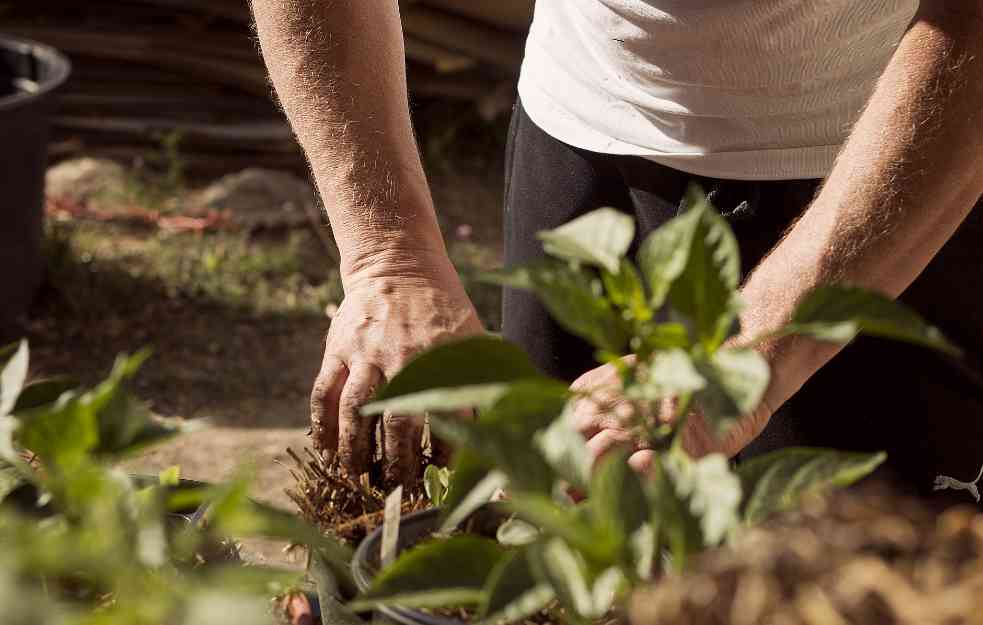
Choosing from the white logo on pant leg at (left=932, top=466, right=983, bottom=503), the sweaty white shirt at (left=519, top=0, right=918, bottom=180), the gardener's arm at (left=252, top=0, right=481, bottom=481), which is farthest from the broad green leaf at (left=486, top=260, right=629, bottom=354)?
the white logo on pant leg at (left=932, top=466, right=983, bottom=503)

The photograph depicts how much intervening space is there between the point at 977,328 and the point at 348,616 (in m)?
0.94

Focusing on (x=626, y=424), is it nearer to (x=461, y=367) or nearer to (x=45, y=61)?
(x=461, y=367)

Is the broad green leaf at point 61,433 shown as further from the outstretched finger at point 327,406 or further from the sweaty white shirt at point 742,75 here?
the sweaty white shirt at point 742,75

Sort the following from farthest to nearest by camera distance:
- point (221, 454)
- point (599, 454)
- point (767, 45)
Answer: point (221, 454) < point (767, 45) < point (599, 454)

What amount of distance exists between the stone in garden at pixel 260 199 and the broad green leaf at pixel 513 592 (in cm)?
378

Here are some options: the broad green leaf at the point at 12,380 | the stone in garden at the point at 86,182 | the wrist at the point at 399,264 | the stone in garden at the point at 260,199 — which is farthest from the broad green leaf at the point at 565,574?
the stone in garden at the point at 86,182

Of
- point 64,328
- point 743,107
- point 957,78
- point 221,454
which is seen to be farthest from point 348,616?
point 64,328

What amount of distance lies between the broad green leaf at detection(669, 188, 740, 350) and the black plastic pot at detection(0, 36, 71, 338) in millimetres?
2872

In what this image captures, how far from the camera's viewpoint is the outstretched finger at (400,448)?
103 cm

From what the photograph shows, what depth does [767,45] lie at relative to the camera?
4.33 feet

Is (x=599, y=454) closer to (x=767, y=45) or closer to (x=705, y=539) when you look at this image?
(x=705, y=539)

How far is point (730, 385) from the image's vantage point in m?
0.50

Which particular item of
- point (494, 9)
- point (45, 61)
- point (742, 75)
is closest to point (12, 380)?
point (742, 75)

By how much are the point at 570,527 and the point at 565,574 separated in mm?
27
